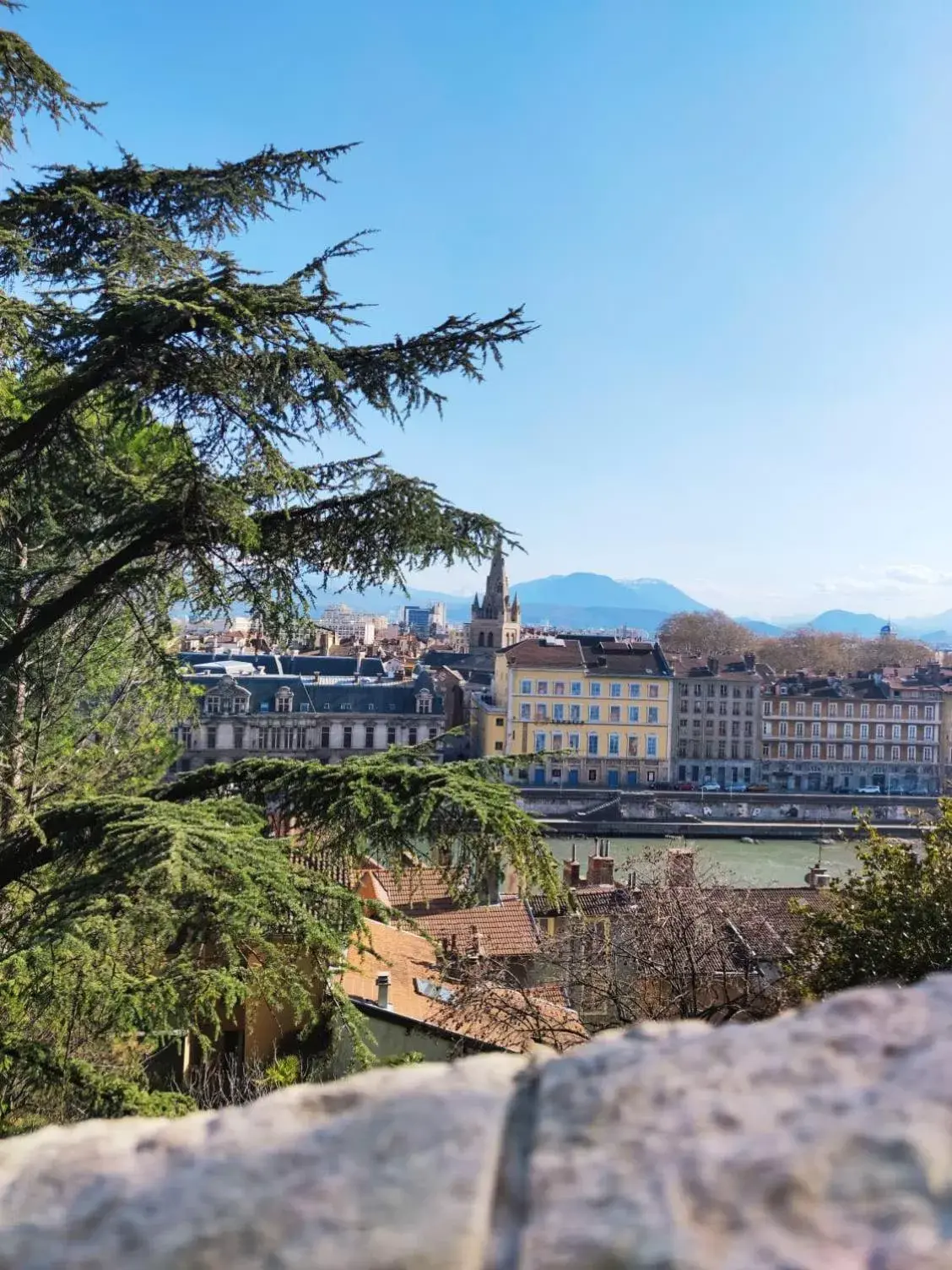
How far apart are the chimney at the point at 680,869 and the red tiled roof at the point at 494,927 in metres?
2.05

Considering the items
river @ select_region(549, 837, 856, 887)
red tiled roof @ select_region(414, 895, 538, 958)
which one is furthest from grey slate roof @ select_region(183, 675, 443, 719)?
red tiled roof @ select_region(414, 895, 538, 958)

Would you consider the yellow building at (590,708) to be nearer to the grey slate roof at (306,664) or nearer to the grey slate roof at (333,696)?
the grey slate roof at (333,696)

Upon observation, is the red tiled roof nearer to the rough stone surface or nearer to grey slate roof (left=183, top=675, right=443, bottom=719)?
the rough stone surface

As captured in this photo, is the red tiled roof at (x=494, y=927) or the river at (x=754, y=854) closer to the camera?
the red tiled roof at (x=494, y=927)

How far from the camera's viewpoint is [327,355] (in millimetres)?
3982

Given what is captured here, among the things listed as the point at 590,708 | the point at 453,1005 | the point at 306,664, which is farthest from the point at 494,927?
the point at 306,664

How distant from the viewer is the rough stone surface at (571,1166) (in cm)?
48

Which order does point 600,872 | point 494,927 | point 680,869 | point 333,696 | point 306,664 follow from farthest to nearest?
point 306,664 < point 333,696 < point 600,872 < point 494,927 < point 680,869

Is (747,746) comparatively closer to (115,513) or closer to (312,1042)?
(312,1042)

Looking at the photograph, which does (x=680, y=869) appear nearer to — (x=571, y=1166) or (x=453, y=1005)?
(x=453, y=1005)

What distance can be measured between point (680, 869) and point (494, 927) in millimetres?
2840

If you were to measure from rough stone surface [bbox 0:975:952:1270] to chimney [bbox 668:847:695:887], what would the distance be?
10832mm

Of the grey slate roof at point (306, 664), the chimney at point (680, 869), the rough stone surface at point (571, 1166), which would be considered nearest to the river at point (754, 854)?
the chimney at point (680, 869)

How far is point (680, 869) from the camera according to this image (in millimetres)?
12695
